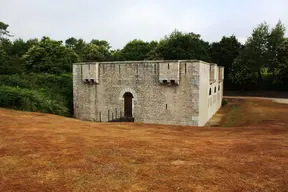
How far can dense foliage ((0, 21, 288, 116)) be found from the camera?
24.4m

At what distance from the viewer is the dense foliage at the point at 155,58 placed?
80.0 feet

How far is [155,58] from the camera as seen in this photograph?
A: 1673 inches

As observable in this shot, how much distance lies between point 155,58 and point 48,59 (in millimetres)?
18309

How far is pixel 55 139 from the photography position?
8.30 m

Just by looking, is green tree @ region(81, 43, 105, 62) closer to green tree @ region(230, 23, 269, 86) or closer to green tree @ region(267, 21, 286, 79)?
green tree @ region(230, 23, 269, 86)

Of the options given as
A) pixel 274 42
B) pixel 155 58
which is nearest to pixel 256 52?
pixel 274 42

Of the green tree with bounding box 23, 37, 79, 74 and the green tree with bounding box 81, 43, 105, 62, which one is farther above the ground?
the green tree with bounding box 81, 43, 105, 62

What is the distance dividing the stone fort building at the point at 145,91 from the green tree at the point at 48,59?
35.5 feet

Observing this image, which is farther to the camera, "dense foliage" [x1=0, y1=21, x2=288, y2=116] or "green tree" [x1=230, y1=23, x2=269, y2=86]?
"green tree" [x1=230, y1=23, x2=269, y2=86]

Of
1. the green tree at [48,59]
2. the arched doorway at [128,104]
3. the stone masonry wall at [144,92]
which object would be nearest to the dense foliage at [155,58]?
the green tree at [48,59]

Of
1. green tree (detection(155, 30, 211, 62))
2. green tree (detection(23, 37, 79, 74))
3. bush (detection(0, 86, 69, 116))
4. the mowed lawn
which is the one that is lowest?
Answer: the mowed lawn

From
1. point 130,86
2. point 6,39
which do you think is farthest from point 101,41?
point 130,86

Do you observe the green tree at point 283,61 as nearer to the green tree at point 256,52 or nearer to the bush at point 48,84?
the green tree at point 256,52

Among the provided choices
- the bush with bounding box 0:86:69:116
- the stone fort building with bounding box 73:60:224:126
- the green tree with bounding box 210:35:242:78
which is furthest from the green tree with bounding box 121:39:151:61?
the bush with bounding box 0:86:69:116
